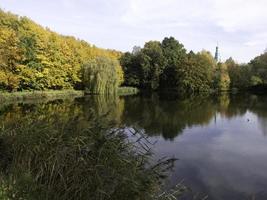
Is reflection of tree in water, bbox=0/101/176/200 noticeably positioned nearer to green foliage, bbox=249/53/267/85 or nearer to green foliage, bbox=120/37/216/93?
green foliage, bbox=120/37/216/93

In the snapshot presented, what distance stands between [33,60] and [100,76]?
10.00 meters

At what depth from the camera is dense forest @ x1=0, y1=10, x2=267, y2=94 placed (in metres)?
41.0

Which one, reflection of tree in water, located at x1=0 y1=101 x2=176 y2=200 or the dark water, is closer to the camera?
reflection of tree in water, located at x1=0 y1=101 x2=176 y2=200

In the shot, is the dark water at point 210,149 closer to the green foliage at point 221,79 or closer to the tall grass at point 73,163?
the tall grass at point 73,163

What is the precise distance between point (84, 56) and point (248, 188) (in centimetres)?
4878

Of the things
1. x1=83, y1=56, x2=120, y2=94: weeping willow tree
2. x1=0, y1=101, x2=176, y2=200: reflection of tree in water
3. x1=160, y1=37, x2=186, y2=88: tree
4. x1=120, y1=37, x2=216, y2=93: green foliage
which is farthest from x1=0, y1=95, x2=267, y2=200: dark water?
x1=160, y1=37, x2=186, y2=88: tree

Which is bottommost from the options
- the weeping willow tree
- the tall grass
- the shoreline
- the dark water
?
the dark water

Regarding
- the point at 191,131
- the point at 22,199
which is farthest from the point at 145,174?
the point at 191,131

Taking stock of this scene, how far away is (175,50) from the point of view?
69.9 meters

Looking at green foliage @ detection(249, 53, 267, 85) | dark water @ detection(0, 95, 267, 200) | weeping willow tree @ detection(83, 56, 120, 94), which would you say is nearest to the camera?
dark water @ detection(0, 95, 267, 200)

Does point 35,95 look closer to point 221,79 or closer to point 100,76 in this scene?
point 100,76

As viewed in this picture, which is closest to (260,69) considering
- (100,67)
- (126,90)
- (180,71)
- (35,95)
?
(180,71)

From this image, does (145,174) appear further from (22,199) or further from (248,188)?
(248,188)

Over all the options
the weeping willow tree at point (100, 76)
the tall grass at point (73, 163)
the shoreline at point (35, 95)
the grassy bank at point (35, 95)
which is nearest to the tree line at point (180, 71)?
the weeping willow tree at point (100, 76)
